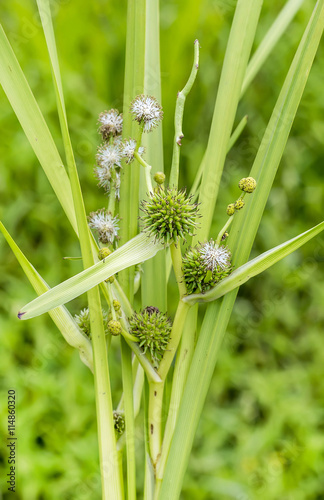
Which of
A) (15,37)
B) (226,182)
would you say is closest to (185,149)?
(226,182)

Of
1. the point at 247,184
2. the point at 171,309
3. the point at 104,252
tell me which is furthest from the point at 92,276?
the point at 171,309

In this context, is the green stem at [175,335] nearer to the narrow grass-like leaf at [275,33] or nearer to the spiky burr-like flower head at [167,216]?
the spiky burr-like flower head at [167,216]

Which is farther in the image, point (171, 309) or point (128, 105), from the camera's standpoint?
point (171, 309)

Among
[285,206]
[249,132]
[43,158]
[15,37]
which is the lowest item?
[43,158]

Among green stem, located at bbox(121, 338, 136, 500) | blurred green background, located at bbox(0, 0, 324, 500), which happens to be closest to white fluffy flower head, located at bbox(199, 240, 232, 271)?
green stem, located at bbox(121, 338, 136, 500)

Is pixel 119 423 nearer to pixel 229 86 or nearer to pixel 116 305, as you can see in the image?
pixel 116 305

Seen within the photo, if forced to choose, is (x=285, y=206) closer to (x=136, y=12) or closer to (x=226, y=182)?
(x=226, y=182)
